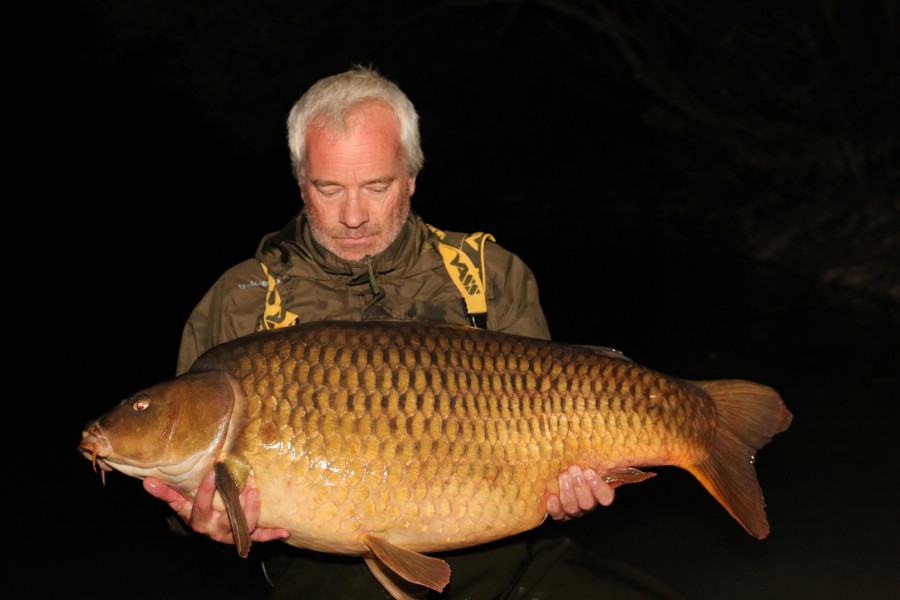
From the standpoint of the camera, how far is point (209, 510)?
204 cm

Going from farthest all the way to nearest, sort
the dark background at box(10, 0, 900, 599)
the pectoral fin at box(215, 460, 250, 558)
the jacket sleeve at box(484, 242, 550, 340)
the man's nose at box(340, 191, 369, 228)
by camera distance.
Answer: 1. the dark background at box(10, 0, 900, 599)
2. the jacket sleeve at box(484, 242, 550, 340)
3. the man's nose at box(340, 191, 369, 228)
4. the pectoral fin at box(215, 460, 250, 558)

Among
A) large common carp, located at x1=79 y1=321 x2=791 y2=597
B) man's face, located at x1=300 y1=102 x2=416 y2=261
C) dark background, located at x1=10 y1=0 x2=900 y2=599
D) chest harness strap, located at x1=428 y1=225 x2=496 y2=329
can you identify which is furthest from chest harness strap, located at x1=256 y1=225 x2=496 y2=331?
dark background, located at x1=10 y1=0 x2=900 y2=599

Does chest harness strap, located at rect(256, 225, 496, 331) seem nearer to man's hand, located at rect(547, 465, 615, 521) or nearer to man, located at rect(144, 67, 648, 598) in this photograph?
man, located at rect(144, 67, 648, 598)

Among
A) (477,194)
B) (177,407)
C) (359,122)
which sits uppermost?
(359,122)

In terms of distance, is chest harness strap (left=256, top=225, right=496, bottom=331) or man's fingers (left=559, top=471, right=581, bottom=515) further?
chest harness strap (left=256, top=225, right=496, bottom=331)

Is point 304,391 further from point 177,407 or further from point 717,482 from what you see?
point 717,482

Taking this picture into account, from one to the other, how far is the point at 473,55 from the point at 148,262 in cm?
439

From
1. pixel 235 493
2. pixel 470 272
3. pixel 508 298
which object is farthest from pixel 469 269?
pixel 235 493

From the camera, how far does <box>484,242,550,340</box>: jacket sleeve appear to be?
2584mm

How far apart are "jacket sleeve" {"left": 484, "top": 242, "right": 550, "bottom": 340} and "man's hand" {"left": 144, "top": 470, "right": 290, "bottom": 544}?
0.80 meters

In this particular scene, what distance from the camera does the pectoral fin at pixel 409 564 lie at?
2.03 m

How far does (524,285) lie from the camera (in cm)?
263

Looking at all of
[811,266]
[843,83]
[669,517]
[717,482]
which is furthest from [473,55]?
[717,482]

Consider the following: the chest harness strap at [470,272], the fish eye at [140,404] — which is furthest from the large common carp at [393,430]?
the chest harness strap at [470,272]
